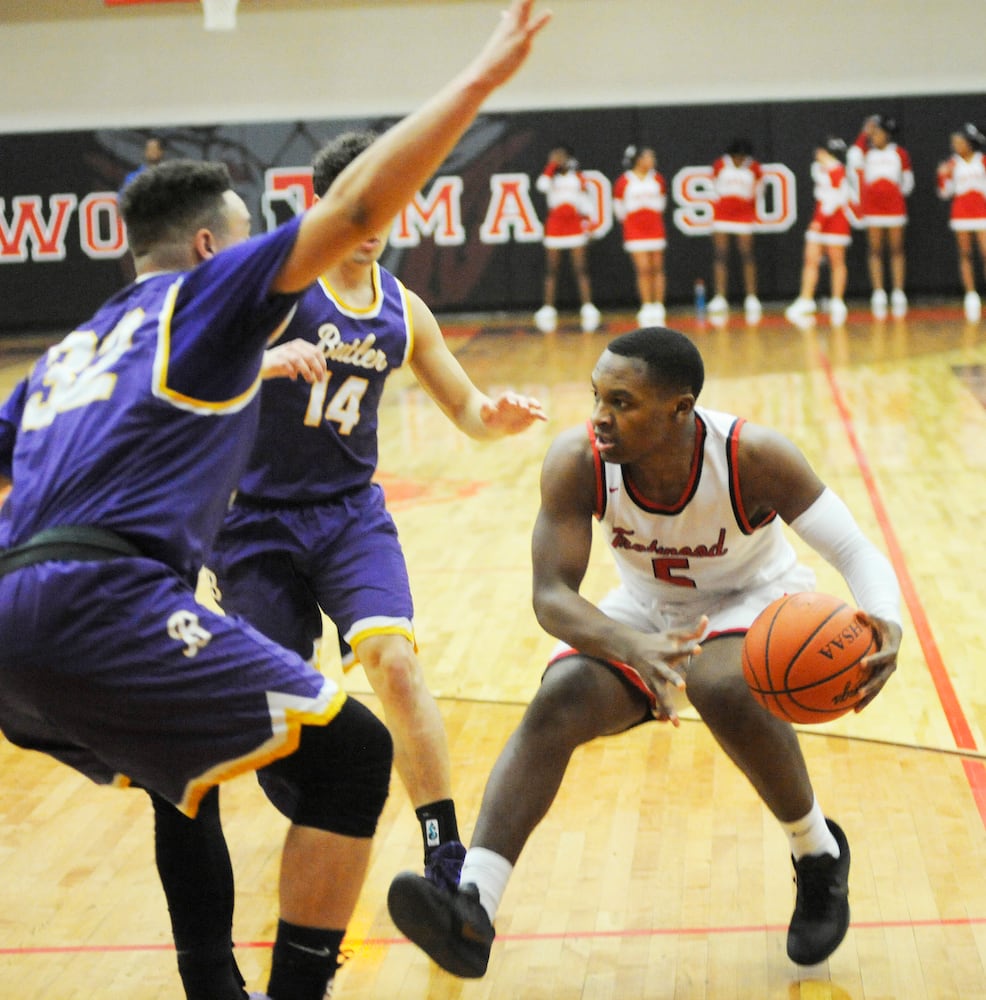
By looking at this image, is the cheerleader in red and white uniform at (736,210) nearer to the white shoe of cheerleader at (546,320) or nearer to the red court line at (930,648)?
the white shoe of cheerleader at (546,320)

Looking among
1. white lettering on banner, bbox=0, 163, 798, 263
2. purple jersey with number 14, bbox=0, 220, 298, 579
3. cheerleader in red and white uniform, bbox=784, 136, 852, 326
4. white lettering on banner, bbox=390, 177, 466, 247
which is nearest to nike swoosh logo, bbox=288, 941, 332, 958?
purple jersey with number 14, bbox=0, 220, 298, 579

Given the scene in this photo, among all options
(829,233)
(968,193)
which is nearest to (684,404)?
(829,233)

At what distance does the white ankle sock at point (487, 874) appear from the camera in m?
3.31

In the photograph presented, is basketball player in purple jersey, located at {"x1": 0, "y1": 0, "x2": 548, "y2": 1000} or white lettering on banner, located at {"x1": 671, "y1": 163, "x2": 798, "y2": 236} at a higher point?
basketball player in purple jersey, located at {"x1": 0, "y1": 0, "x2": 548, "y2": 1000}

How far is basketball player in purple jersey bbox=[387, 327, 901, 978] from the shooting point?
331cm

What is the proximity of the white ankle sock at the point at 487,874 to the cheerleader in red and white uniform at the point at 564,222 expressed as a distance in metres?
14.0

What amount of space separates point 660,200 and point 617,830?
13614 mm

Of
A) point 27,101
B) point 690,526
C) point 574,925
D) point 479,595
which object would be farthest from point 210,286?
point 27,101

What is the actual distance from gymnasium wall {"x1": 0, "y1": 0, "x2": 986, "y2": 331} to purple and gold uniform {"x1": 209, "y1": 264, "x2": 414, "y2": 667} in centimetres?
1468

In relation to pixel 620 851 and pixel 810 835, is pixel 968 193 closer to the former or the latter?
pixel 620 851

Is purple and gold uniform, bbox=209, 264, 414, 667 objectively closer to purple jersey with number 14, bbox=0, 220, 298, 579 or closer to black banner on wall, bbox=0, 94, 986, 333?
purple jersey with number 14, bbox=0, 220, 298, 579

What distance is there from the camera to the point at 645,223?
1698cm

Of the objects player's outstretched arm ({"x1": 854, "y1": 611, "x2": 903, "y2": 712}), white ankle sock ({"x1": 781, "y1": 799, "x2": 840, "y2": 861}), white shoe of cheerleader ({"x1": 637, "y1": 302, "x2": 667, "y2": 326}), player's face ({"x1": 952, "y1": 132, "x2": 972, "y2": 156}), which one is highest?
player's outstretched arm ({"x1": 854, "y1": 611, "x2": 903, "y2": 712})

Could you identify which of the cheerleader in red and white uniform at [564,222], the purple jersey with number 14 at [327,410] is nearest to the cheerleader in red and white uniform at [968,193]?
the cheerleader in red and white uniform at [564,222]
